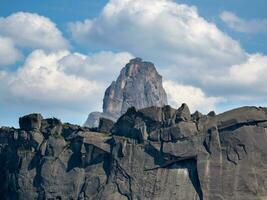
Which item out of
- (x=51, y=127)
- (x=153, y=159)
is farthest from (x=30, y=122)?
(x=153, y=159)

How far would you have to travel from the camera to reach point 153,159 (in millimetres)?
71812

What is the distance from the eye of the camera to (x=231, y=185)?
68625 millimetres

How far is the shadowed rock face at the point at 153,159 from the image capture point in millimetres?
69062

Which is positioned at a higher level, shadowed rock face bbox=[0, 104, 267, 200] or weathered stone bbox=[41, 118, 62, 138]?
weathered stone bbox=[41, 118, 62, 138]

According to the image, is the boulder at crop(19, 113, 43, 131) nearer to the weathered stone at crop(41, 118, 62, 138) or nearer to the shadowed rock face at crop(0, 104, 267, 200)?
the weathered stone at crop(41, 118, 62, 138)

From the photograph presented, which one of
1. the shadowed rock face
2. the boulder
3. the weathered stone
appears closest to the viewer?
the shadowed rock face

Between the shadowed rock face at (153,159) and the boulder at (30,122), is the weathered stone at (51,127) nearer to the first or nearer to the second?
the shadowed rock face at (153,159)

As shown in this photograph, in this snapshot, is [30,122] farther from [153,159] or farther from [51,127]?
[153,159]

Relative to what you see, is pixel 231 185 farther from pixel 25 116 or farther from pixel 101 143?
pixel 25 116

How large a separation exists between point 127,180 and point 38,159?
13398mm

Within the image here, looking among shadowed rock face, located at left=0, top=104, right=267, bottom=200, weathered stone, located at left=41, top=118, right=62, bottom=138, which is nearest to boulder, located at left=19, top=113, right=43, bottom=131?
weathered stone, located at left=41, top=118, right=62, bottom=138

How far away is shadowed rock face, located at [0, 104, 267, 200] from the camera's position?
227 feet

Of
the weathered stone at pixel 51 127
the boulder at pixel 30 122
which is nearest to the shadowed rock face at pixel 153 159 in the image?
the weathered stone at pixel 51 127

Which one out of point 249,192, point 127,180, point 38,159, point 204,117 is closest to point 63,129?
point 38,159
